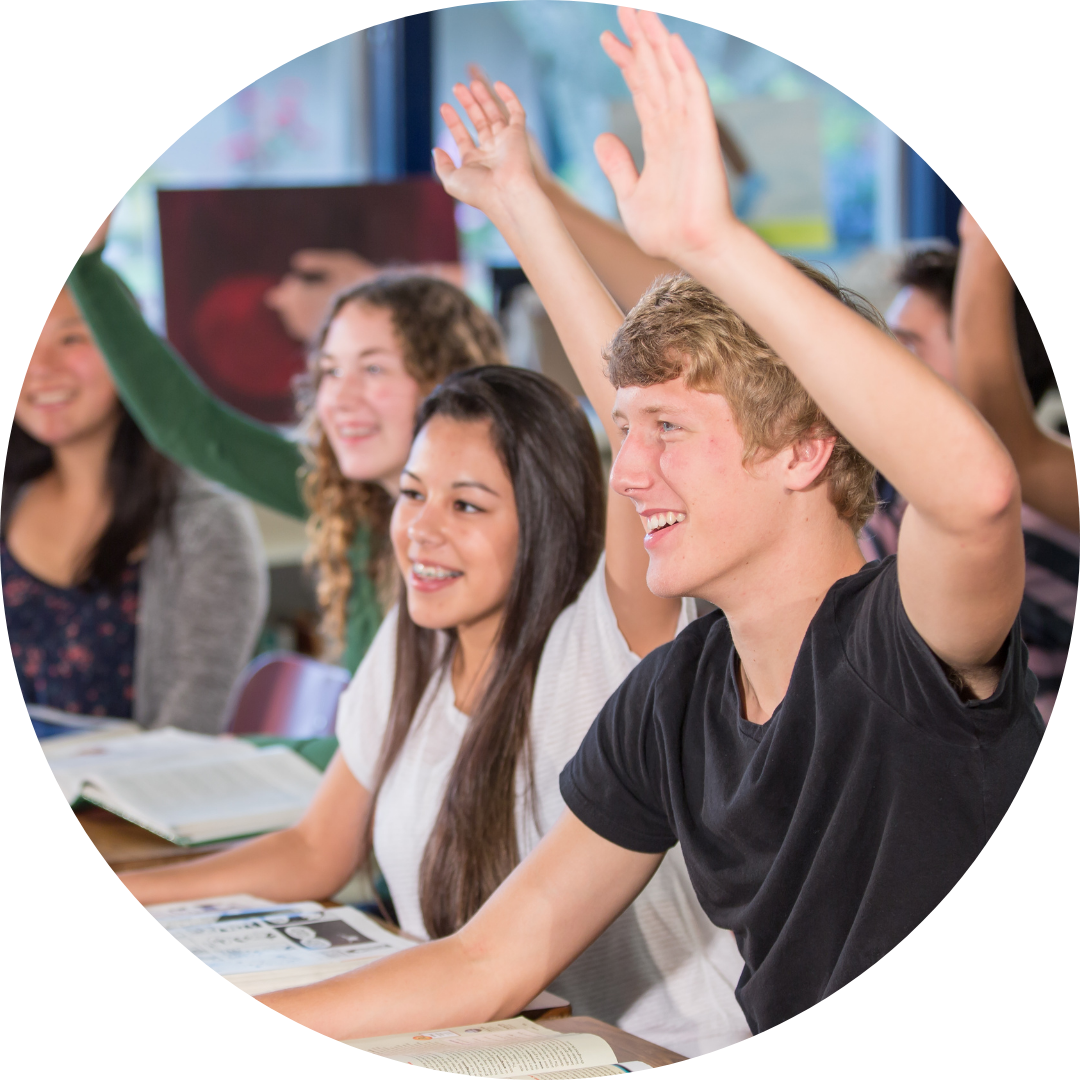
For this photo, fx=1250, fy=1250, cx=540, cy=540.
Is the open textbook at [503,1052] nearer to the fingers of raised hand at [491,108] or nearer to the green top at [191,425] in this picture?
the fingers of raised hand at [491,108]

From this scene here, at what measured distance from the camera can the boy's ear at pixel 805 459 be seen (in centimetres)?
91

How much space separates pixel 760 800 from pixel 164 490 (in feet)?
5.46

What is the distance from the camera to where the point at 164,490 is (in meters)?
2.32

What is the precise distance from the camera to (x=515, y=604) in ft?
4.21

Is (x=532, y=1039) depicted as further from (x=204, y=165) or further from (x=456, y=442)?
(x=204, y=165)

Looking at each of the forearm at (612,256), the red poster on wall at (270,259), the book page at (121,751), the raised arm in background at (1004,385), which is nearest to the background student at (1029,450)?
the raised arm in background at (1004,385)

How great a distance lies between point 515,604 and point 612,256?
464 millimetres

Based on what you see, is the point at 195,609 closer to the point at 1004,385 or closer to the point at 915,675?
the point at 1004,385

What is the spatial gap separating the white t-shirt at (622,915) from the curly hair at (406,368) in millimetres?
519

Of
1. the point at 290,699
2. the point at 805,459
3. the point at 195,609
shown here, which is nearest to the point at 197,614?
the point at 195,609

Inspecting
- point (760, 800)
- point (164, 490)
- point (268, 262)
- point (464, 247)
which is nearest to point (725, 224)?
point (760, 800)

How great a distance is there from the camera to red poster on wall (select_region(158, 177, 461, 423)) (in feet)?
9.54

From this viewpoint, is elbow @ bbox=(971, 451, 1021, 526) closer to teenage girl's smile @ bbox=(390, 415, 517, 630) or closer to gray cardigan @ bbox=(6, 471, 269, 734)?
teenage girl's smile @ bbox=(390, 415, 517, 630)

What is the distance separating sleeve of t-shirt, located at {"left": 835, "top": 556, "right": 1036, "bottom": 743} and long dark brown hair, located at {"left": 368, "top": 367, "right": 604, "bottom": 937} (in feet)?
1.55
